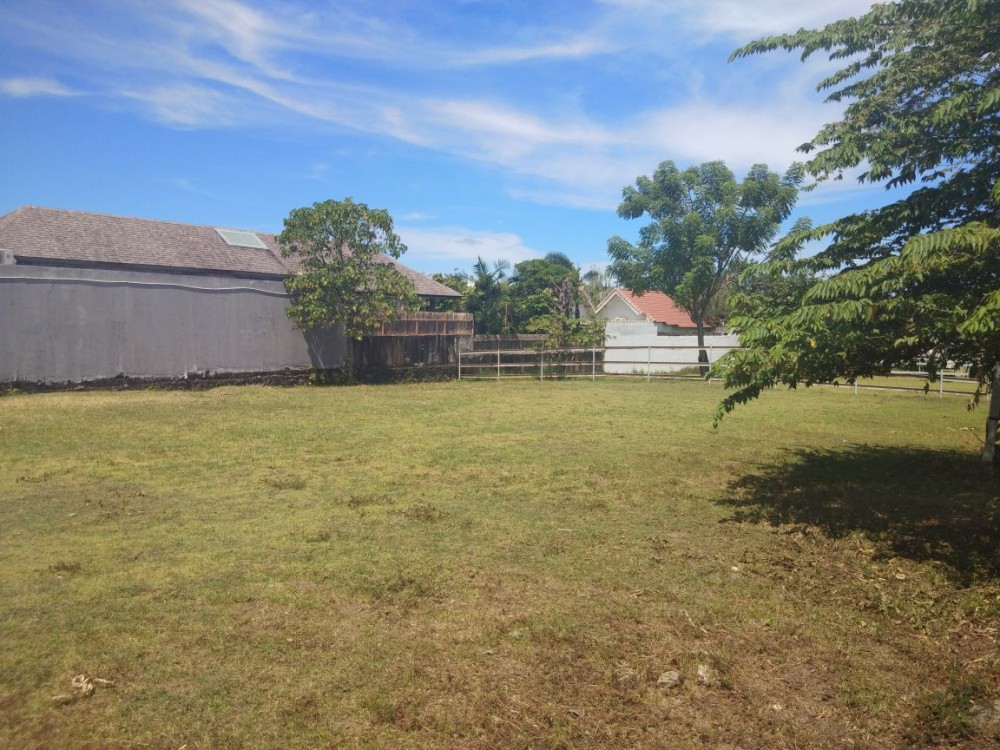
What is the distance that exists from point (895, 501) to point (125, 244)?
18348 millimetres

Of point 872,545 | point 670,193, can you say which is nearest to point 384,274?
point 670,193

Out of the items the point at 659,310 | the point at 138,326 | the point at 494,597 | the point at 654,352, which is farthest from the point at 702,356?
the point at 494,597

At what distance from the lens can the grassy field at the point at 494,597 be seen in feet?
10.1

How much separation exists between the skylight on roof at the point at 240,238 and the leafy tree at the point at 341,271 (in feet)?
6.80

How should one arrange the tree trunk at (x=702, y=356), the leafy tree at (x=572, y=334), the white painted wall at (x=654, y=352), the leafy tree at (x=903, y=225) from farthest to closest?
the white painted wall at (x=654, y=352) → the leafy tree at (x=572, y=334) → the tree trunk at (x=702, y=356) → the leafy tree at (x=903, y=225)

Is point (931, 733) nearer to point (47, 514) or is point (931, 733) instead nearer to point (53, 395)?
point (47, 514)

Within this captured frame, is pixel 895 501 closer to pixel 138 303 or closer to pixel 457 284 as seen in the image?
pixel 138 303

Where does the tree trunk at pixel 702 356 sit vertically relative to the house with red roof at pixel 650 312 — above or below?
below

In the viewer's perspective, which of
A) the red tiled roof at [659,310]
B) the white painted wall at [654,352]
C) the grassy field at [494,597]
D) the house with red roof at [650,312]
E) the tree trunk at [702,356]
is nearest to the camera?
the grassy field at [494,597]

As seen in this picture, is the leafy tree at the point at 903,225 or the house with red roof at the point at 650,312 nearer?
the leafy tree at the point at 903,225

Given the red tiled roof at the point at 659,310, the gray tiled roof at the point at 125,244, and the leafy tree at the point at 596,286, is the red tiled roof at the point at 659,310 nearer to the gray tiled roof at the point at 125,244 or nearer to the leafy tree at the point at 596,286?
the leafy tree at the point at 596,286

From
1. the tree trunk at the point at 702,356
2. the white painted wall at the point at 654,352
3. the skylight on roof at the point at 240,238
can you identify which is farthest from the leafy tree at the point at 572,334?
the skylight on roof at the point at 240,238

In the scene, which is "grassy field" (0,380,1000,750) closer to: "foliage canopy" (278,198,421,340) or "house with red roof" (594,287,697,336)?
"foliage canopy" (278,198,421,340)

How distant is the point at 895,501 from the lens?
6875mm
